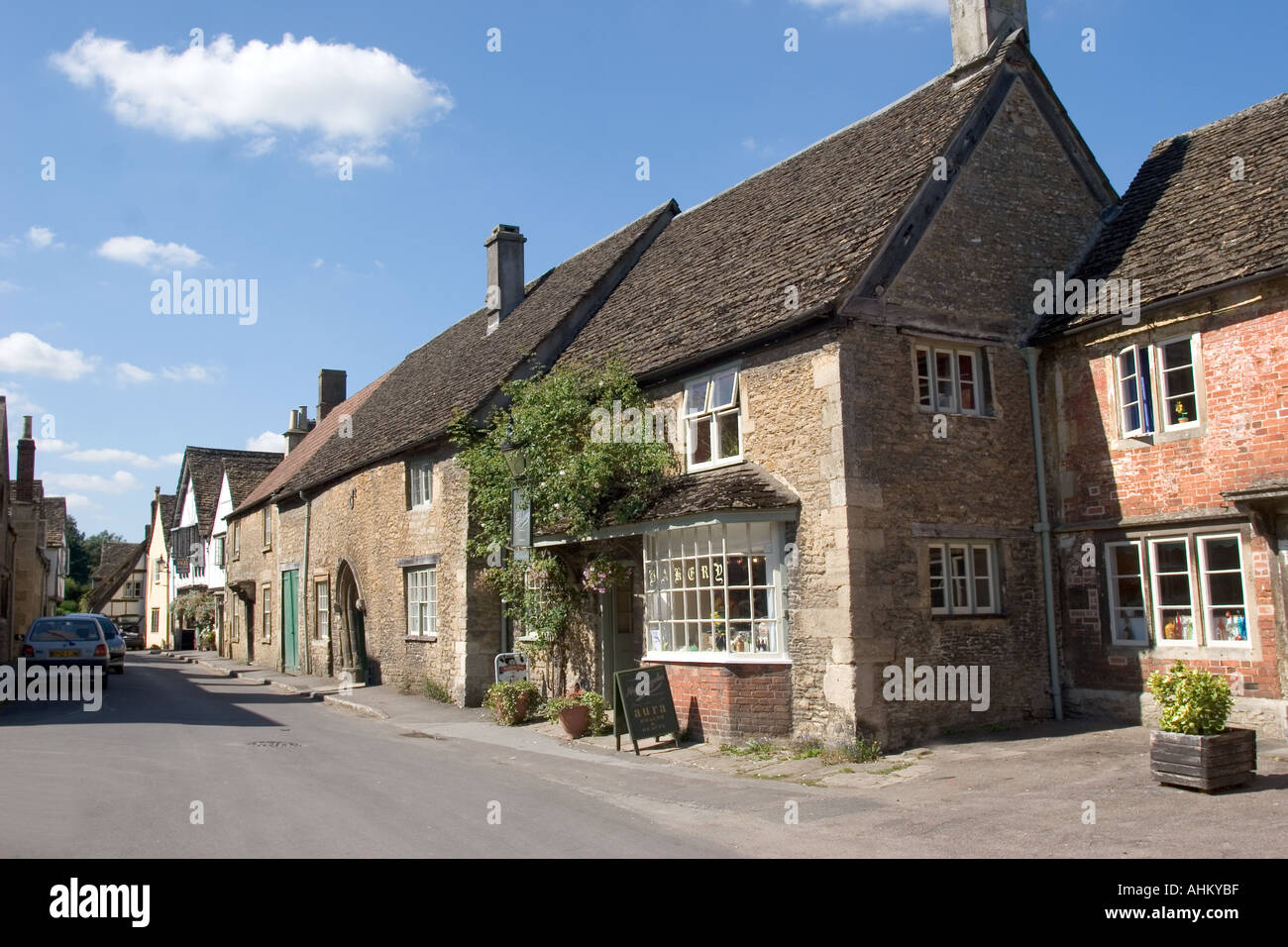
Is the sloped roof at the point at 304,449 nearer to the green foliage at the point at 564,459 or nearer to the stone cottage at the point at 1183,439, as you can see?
the green foliage at the point at 564,459

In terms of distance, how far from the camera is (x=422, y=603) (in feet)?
68.6

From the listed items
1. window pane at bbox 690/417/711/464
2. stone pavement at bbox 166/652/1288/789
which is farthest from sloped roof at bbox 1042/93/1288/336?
stone pavement at bbox 166/652/1288/789

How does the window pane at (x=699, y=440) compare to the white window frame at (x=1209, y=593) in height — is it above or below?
above

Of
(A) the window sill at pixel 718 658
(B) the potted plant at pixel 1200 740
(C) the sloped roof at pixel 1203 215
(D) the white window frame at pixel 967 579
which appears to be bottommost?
(B) the potted plant at pixel 1200 740

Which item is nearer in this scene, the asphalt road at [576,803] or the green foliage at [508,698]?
the asphalt road at [576,803]

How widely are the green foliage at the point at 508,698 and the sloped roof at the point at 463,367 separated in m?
5.31

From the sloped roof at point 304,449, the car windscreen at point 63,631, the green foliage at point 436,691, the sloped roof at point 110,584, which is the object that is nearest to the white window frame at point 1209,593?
the green foliage at point 436,691

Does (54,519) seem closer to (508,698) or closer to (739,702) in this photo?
(508,698)

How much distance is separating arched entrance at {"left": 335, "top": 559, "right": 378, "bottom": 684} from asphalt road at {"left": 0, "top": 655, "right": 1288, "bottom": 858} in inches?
378

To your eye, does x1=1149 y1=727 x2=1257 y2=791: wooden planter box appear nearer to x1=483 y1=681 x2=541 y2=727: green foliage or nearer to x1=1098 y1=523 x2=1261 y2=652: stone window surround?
x1=1098 y1=523 x2=1261 y2=652: stone window surround

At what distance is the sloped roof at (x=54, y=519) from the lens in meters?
52.2

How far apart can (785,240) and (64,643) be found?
16.8 m

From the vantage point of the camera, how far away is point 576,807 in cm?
946
